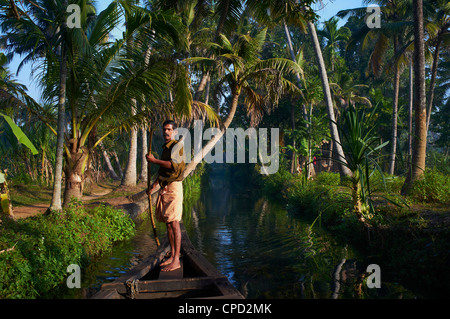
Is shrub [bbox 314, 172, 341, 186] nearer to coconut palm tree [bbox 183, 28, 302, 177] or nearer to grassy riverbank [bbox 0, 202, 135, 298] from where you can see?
coconut palm tree [bbox 183, 28, 302, 177]

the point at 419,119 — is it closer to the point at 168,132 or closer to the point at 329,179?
the point at 329,179

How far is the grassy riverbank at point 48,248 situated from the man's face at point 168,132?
240 centimetres

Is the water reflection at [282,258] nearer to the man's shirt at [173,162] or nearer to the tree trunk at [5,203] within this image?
the man's shirt at [173,162]

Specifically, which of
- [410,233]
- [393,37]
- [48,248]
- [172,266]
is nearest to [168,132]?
[172,266]

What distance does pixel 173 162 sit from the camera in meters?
4.74

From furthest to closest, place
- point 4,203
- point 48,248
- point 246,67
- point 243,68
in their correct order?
point 246,67 → point 243,68 → point 4,203 → point 48,248

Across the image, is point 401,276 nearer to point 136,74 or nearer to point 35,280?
point 35,280

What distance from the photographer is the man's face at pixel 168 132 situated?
4.94 m

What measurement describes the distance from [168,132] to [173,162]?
49 cm

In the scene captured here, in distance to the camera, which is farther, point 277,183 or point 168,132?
point 277,183

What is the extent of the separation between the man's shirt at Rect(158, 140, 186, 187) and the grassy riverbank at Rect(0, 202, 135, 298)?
6.67 ft

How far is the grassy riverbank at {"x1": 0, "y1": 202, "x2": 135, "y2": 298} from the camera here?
4383 millimetres

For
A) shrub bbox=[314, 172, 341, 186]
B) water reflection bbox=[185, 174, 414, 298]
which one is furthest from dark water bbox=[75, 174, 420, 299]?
shrub bbox=[314, 172, 341, 186]
